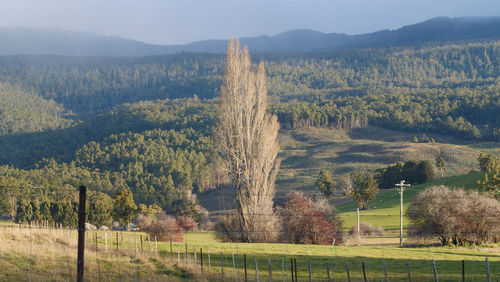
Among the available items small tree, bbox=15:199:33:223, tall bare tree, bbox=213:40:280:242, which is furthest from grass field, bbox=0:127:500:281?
small tree, bbox=15:199:33:223

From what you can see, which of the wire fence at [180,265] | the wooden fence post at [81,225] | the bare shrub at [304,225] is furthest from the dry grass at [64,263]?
the bare shrub at [304,225]

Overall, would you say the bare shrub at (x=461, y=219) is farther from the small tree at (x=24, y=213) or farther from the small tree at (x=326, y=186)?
the small tree at (x=326, y=186)

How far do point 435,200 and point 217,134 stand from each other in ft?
63.0

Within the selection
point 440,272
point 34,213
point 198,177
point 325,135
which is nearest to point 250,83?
point 440,272

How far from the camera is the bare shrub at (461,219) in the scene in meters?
39.0

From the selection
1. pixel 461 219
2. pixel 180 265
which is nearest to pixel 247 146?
pixel 180 265

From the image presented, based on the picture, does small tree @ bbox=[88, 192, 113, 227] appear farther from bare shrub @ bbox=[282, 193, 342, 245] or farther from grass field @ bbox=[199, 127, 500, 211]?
grass field @ bbox=[199, 127, 500, 211]

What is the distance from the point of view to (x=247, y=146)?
32031 millimetres

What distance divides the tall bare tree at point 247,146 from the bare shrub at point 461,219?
48.3 ft

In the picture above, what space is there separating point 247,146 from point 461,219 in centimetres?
1847

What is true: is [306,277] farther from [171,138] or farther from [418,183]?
[171,138]

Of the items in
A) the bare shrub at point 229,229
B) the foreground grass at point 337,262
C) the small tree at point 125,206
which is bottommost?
the small tree at point 125,206

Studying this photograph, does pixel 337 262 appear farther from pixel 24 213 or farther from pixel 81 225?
pixel 24 213

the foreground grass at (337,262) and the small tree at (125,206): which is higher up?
the foreground grass at (337,262)
